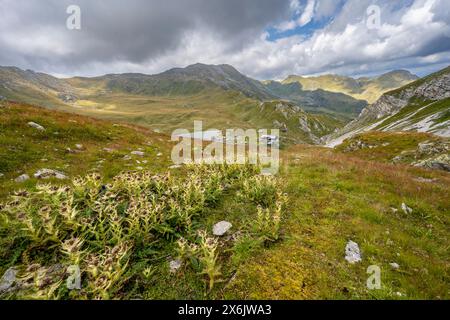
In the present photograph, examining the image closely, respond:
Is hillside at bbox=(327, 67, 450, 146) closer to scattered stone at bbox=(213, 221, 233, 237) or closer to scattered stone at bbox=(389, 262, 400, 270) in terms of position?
scattered stone at bbox=(389, 262, 400, 270)

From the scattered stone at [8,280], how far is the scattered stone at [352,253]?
27.8ft

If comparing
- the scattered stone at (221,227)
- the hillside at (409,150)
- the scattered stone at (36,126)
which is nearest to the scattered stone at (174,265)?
the scattered stone at (221,227)

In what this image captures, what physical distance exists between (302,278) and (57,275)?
5739mm

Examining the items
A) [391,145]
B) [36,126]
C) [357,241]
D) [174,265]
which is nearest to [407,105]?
[391,145]

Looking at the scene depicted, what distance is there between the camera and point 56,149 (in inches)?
611

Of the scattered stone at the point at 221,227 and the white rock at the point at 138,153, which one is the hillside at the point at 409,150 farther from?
the white rock at the point at 138,153

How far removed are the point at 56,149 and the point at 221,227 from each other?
1440 centimetres

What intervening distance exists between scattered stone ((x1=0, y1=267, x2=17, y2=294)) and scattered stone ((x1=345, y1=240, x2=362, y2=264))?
8464mm

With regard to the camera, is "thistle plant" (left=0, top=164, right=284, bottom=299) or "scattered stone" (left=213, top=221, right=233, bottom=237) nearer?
"thistle plant" (left=0, top=164, right=284, bottom=299)

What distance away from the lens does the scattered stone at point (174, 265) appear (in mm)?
5779

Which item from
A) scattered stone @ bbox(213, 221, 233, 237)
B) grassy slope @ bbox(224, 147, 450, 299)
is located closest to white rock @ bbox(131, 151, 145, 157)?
grassy slope @ bbox(224, 147, 450, 299)

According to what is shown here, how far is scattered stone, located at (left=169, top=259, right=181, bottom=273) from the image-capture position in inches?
228

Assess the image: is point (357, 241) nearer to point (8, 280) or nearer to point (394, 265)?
point (394, 265)
